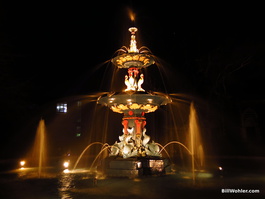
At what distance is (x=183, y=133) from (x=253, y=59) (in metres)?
10.6

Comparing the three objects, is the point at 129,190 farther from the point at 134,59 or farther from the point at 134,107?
the point at 134,59

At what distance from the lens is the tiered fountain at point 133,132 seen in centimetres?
925

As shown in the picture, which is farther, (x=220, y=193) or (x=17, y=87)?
(x=17, y=87)

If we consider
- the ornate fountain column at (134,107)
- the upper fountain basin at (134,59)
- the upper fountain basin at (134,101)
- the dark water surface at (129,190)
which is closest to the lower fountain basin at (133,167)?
the ornate fountain column at (134,107)

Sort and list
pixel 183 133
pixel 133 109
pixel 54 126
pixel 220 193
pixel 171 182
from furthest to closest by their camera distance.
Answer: pixel 54 126 → pixel 183 133 → pixel 133 109 → pixel 171 182 → pixel 220 193

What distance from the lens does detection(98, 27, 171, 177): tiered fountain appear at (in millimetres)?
9250

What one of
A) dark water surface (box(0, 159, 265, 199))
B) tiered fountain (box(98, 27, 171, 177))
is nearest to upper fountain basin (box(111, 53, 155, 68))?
tiered fountain (box(98, 27, 171, 177))

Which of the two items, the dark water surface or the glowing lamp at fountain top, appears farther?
the glowing lamp at fountain top

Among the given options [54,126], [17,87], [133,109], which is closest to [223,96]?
[133,109]

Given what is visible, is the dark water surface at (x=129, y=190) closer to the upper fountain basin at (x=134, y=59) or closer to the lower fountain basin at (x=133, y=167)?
the lower fountain basin at (x=133, y=167)

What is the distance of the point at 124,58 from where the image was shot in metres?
11.4

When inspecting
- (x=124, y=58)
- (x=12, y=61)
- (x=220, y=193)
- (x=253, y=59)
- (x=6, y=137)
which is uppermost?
(x=253, y=59)

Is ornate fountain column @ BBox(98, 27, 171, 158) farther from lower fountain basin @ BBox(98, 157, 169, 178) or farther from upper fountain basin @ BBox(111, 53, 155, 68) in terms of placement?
lower fountain basin @ BBox(98, 157, 169, 178)

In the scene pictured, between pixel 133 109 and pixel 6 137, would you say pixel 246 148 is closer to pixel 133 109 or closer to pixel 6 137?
pixel 133 109
